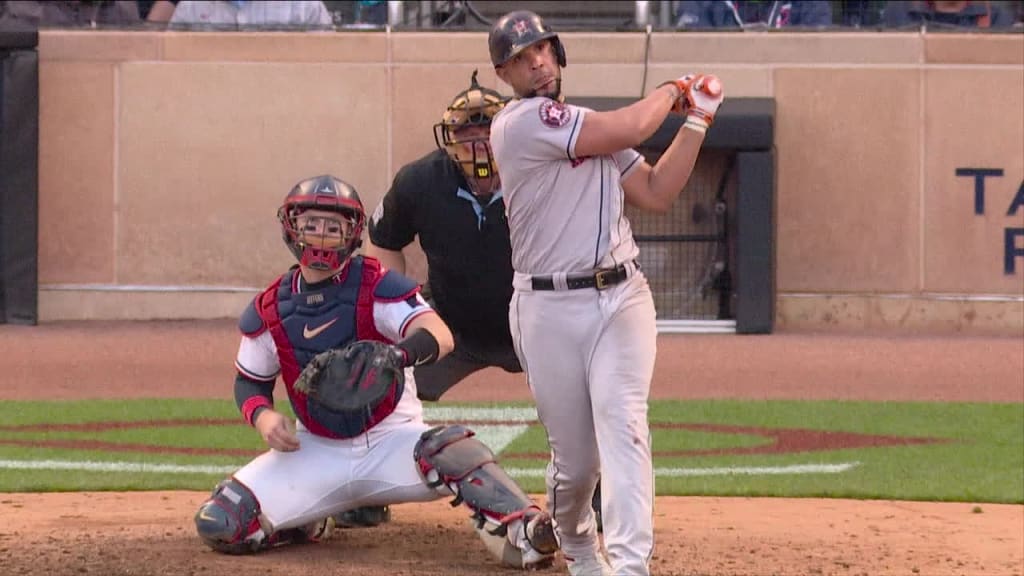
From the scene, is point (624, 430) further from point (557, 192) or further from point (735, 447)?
point (735, 447)

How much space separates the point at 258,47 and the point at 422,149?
154 centimetres

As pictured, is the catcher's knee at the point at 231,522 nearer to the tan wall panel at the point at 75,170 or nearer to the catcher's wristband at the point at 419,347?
the catcher's wristband at the point at 419,347

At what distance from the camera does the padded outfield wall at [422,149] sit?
1301cm

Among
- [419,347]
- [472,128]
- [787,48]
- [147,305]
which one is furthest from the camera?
[147,305]

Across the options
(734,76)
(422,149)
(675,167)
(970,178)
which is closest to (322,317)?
(675,167)

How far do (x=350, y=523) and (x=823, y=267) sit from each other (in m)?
7.72

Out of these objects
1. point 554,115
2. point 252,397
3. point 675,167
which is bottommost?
point 252,397

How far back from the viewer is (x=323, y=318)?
557 centimetres

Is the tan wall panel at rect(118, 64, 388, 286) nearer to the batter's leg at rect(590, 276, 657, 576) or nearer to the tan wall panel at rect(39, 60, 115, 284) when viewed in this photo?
the tan wall panel at rect(39, 60, 115, 284)

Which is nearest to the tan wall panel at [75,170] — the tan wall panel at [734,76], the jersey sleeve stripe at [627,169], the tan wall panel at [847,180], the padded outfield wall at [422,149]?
the padded outfield wall at [422,149]

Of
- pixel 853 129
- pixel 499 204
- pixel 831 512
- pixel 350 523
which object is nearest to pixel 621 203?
pixel 499 204

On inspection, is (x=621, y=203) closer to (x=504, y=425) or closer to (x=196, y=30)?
(x=504, y=425)

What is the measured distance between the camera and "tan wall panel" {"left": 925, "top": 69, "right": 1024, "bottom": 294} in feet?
42.5

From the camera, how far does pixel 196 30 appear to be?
13.2m
